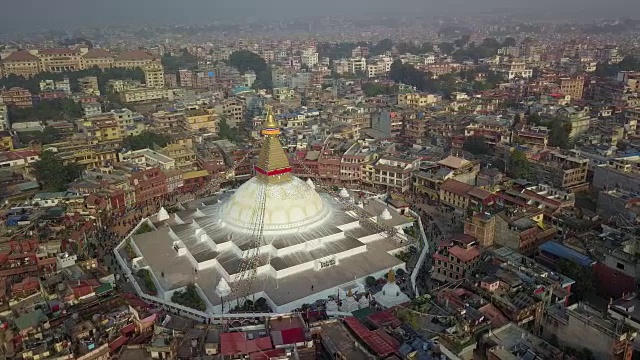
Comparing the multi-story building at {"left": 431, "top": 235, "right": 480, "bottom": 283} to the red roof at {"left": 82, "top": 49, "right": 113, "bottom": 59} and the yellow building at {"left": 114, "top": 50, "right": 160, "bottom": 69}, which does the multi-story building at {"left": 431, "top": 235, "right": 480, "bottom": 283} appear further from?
the red roof at {"left": 82, "top": 49, "right": 113, "bottom": 59}

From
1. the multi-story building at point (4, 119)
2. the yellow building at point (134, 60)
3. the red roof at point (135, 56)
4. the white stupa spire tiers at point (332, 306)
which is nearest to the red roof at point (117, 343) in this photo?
the white stupa spire tiers at point (332, 306)

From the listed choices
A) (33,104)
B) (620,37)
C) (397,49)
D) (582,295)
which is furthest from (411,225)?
(620,37)

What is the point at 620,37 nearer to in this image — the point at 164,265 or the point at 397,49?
the point at 397,49

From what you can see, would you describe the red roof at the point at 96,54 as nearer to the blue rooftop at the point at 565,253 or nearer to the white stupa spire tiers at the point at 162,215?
the white stupa spire tiers at the point at 162,215

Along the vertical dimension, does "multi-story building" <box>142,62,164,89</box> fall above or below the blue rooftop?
above

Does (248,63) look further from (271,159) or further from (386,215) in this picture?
(386,215)

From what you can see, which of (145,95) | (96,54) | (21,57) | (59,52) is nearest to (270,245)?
(145,95)

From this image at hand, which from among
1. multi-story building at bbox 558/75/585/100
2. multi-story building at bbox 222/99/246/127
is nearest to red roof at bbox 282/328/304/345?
multi-story building at bbox 222/99/246/127
